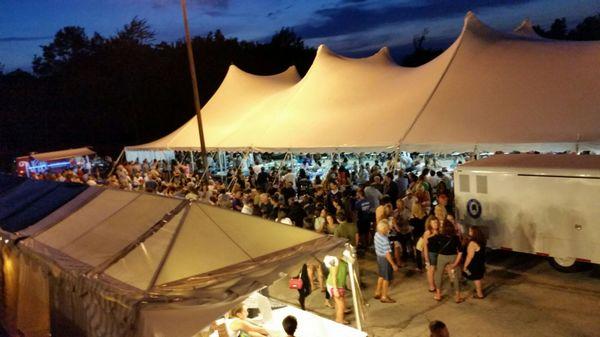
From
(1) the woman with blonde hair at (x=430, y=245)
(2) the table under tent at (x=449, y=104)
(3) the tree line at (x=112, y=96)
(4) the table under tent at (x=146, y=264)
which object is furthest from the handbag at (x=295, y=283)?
(3) the tree line at (x=112, y=96)

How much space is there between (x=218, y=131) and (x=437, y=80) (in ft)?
28.1

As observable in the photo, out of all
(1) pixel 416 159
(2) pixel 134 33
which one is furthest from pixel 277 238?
(2) pixel 134 33

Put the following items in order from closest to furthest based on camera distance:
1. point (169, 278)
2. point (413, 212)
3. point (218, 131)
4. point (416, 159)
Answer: point (169, 278) → point (413, 212) → point (416, 159) → point (218, 131)

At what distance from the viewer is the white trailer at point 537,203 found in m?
6.84

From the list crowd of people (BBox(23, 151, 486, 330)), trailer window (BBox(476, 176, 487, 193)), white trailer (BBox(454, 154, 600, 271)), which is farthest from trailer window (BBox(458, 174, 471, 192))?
crowd of people (BBox(23, 151, 486, 330))

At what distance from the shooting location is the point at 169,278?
3.89m

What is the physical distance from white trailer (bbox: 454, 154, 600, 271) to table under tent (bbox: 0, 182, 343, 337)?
A: 14.8 ft

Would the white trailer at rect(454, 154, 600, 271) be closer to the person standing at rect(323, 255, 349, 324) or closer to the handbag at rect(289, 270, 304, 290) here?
the person standing at rect(323, 255, 349, 324)

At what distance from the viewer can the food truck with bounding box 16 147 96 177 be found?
23.2 meters

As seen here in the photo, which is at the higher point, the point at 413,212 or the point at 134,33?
the point at 134,33

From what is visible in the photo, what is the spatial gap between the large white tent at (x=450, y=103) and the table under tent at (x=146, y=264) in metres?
6.87

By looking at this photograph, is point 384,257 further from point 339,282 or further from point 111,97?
point 111,97

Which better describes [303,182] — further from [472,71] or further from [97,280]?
[97,280]

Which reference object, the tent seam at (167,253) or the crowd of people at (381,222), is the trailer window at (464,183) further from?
the tent seam at (167,253)
